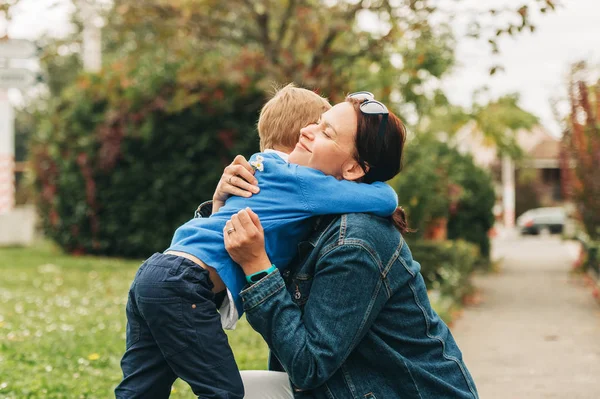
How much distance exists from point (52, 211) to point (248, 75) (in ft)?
18.2

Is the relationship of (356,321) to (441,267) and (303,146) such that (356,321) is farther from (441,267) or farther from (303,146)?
(441,267)

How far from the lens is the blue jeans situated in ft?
8.06

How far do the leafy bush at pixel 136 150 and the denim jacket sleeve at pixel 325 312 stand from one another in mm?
11156

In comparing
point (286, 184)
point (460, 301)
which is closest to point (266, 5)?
point (460, 301)

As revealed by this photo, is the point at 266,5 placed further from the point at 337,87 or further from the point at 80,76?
the point at 80,76

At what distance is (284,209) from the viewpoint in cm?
249

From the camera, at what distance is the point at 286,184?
252cm

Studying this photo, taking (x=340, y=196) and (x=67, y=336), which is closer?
(x=340, y=196)

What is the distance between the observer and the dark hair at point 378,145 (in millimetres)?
2471

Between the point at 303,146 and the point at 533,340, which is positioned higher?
the point at 303,146

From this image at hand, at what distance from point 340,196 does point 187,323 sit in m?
0.61

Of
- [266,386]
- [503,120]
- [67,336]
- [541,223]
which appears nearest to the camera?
[266,386]

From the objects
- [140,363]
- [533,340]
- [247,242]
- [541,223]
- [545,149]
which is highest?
[247,242]

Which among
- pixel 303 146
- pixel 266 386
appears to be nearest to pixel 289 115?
pixel 303 146
